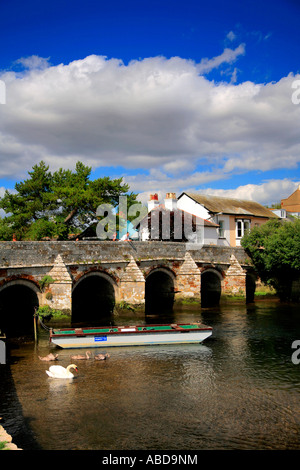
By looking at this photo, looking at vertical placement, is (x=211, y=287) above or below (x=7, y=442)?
above

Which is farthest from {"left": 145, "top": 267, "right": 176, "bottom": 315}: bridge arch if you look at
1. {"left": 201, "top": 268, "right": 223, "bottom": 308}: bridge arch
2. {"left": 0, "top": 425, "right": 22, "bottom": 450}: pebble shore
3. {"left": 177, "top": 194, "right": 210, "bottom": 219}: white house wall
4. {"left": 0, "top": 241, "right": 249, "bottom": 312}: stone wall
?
{"left": 0, "top": 425, "right": 22, "bottom": 450}: pebble shore

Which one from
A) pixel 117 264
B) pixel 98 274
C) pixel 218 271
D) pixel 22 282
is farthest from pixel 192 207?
pixel 22 282

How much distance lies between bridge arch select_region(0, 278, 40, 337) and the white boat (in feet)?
19.2

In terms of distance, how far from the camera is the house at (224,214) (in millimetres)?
42625

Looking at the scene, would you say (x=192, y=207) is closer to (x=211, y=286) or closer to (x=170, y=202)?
(x=170, y=202)

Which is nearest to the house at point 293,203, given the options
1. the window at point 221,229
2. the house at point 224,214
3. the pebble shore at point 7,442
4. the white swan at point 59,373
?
the house at point 224,214

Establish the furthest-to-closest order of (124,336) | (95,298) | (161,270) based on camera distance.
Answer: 1. (95,298)
2. (161,270)
3. (124,336)

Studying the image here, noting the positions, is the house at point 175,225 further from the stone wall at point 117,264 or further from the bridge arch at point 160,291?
the bridge arch at point 160,291

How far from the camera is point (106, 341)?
20.2 meters

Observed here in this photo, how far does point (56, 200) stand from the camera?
124ft

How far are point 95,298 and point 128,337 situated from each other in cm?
1211

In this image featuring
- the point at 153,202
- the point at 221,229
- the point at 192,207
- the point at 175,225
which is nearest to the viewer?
the point at 175,225

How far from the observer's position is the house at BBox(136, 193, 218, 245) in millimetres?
40688

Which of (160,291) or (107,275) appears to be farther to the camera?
(160,291)
